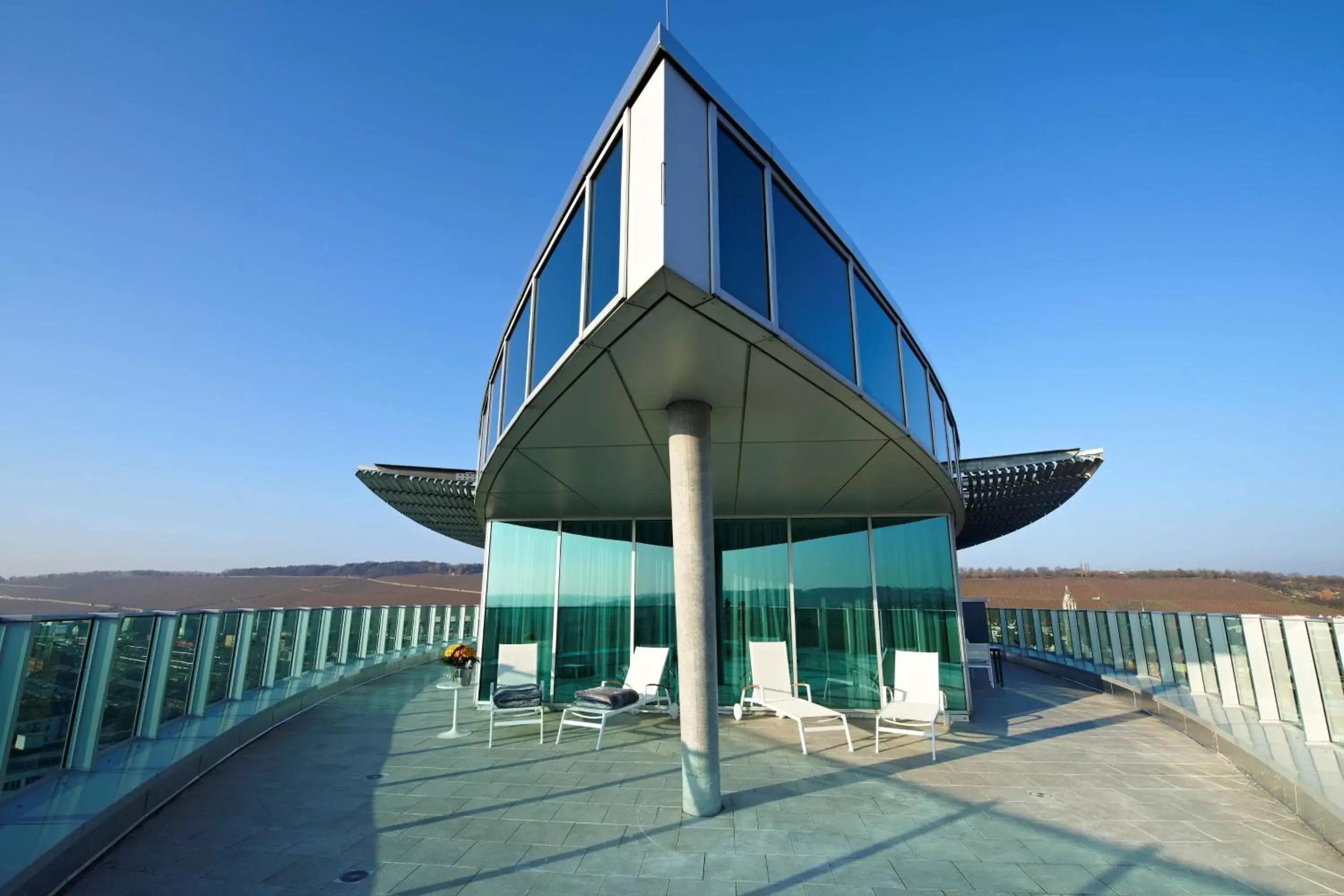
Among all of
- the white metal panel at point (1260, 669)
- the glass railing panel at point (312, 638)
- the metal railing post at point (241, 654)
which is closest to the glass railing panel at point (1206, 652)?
the white metal panel at point (1260, 669)

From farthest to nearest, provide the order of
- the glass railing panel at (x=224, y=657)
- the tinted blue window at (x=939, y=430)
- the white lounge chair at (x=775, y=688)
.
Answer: the white lounge chair at (x=775, y=688), the tinted blue window at (x=939, y=430), the glass railing panel at (x=224, y=657)

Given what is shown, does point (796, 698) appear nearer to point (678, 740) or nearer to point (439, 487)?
point (678, 740)

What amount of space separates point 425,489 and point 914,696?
736 centimetres

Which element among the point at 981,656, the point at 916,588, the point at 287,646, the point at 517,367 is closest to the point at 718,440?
the point at 517,367

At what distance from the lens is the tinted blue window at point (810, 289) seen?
3.99 m

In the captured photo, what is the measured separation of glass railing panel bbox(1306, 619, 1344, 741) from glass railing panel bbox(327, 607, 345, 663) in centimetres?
1201

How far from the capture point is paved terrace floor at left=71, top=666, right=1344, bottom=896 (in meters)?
3.40

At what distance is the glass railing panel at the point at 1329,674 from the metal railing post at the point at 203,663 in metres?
10.1

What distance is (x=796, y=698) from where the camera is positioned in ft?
23.7

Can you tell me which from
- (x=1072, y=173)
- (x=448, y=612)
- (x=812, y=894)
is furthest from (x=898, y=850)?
(x=448, y=612)

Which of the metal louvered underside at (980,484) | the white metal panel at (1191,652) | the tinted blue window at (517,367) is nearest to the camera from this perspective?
the tinted blue window at (517,367)

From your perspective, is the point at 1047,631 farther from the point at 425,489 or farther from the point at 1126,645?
the point at 425,489

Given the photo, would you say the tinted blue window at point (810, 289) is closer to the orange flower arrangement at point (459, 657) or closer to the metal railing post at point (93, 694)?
the metal railing post at point (93, 694)

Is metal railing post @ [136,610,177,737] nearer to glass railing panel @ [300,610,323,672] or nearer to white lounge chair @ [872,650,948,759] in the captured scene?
glass railing panel @ [300,610,323,672]
